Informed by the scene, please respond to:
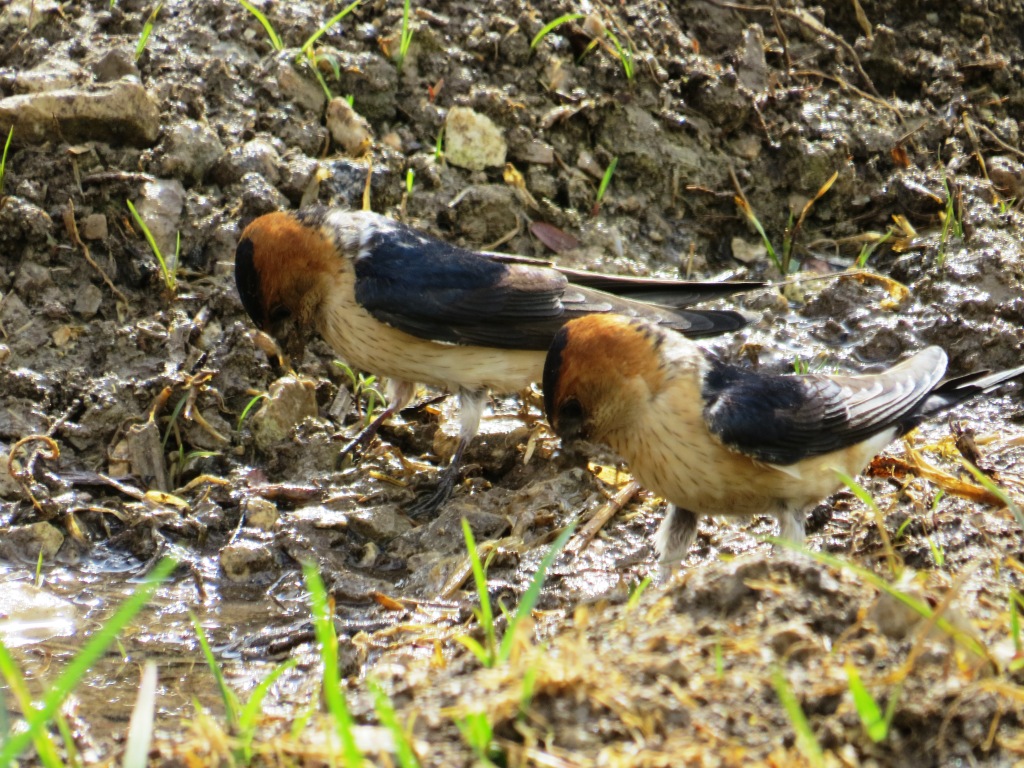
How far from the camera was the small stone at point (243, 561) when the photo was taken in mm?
4992

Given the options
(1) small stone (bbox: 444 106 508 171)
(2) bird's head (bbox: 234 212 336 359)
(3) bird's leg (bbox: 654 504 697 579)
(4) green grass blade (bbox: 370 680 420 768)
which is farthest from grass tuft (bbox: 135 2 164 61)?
(4) green grass blade (bbox: 370 680 420 768)

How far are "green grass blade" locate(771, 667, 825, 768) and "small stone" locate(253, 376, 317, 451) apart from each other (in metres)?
3.54

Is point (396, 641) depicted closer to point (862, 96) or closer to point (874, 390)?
point (874, 390)

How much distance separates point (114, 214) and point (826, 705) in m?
4.75

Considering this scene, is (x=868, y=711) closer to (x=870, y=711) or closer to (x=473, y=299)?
(x=870, y=711)

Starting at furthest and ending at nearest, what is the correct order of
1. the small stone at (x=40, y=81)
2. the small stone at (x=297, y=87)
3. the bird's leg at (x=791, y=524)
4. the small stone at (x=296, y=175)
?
the small stone at (x=297, y=87) < the small stone at (x=296, y=175) < the small stone at (x=40, y=81) < the bird's leg at (x=791, y=524)

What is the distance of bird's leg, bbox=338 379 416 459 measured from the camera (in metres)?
5.91

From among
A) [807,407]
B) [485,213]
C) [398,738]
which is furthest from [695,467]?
[485,213]

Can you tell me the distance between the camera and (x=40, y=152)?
6.31 meters

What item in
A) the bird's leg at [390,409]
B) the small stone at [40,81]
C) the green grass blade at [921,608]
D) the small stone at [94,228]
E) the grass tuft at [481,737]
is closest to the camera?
the grass tuft at [481,737]

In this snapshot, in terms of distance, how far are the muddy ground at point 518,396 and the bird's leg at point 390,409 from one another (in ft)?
0.39

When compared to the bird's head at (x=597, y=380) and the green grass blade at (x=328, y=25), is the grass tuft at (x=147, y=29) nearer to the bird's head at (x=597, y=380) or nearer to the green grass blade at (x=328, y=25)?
the green grass blade at (x=328, y=25)

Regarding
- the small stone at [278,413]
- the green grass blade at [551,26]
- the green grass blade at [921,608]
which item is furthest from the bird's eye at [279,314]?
the green grass blade at [921,608]

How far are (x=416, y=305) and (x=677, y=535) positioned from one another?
162cm
